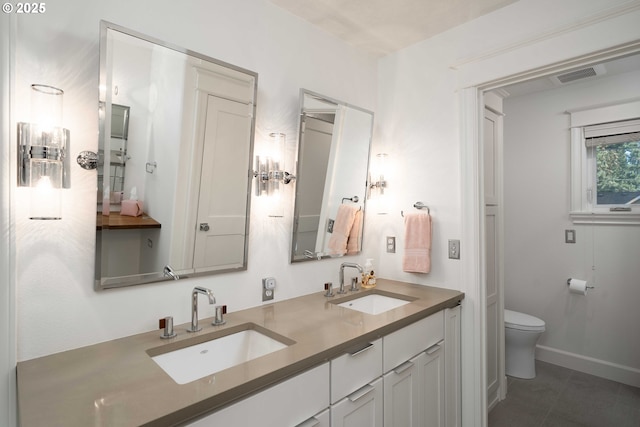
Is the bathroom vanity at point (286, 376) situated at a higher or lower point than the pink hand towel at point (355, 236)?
lower

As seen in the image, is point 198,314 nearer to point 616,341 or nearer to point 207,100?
point 207,100

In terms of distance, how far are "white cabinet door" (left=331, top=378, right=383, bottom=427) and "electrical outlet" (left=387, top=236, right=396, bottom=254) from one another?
110cm

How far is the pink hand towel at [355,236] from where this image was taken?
2307 mm

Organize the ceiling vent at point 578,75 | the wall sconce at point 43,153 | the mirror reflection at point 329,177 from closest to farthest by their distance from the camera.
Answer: the wall sconce at point 43,153
the mirror reflection at point 329,177
the ceiling vent at point 578,75

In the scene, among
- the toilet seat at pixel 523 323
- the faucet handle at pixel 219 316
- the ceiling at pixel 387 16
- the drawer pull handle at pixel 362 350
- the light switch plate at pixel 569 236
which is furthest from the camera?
the light switch plate at pixel 569 236

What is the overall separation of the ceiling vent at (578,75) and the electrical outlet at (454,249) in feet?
5.45

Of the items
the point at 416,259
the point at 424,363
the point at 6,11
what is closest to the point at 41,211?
the point at 6,11

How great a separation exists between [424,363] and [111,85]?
191 centimetres

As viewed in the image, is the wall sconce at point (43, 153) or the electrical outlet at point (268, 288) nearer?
the wall sconce at point (43, 153)

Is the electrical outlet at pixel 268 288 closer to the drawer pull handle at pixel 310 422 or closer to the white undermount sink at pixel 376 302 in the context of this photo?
the white undermount sink at pixel 376 302

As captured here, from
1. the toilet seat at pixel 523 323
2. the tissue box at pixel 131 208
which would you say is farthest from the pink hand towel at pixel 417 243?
the tissue box at pixel 131 208

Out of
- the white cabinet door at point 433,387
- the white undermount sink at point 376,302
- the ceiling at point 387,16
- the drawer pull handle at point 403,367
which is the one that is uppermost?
the ceiling at point 387,16

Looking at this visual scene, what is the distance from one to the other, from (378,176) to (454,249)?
28.7 inches

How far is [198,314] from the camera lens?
5.04 feet
